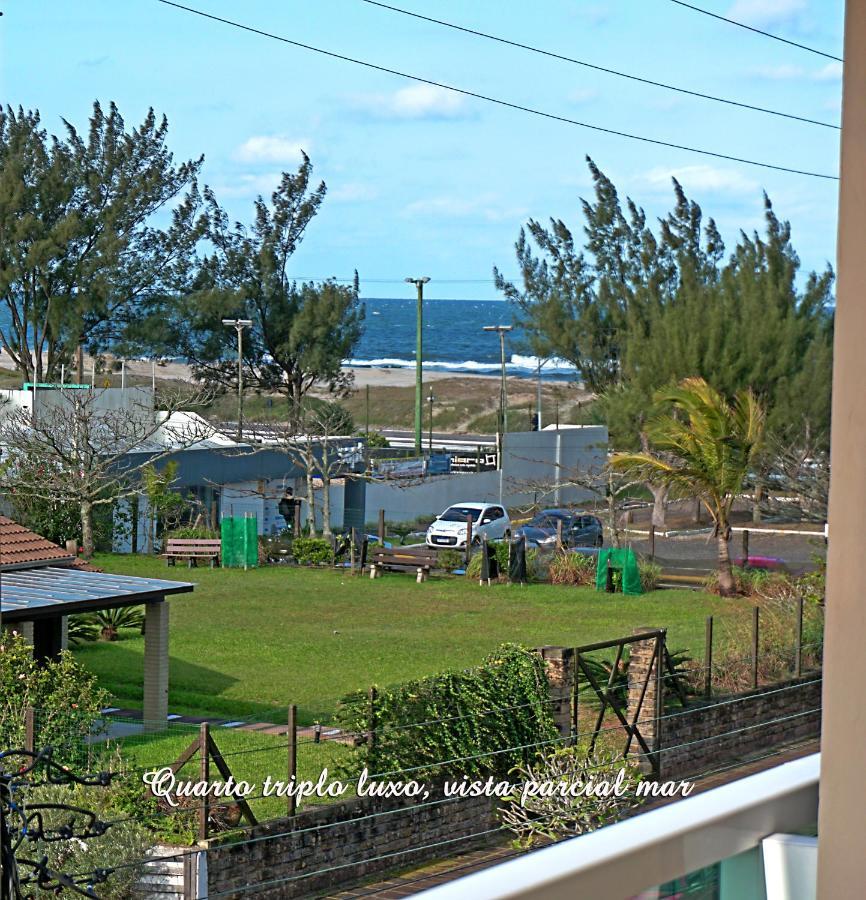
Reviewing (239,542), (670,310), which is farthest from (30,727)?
(670,310)

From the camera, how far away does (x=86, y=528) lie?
14.9 metres

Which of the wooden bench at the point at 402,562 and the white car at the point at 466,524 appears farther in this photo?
the white car at the point at 466,524

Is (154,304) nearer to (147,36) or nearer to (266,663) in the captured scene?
(147,36)

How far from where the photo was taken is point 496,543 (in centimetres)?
1457

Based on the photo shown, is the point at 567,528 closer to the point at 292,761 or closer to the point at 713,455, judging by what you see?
the point at 713,455

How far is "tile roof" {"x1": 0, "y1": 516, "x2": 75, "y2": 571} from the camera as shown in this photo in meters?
8.12

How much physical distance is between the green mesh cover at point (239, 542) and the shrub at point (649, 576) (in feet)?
14.4

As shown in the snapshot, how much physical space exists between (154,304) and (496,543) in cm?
1716

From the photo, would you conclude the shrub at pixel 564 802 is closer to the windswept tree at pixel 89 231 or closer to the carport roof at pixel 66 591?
the carport roof at pixel 66 591

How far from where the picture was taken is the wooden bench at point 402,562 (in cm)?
1462

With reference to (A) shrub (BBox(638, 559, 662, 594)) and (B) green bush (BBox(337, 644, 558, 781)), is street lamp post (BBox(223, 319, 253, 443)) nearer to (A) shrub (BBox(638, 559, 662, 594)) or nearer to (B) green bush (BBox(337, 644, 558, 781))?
(A) shrub (BBox(638, 559, 662, 594))

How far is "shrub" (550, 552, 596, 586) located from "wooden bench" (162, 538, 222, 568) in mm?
3878

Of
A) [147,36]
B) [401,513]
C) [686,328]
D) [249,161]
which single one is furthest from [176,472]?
[147,36]

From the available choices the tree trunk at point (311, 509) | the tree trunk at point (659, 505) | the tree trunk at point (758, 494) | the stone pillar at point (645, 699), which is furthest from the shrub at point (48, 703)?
the tree trunk at point (659, 505)
